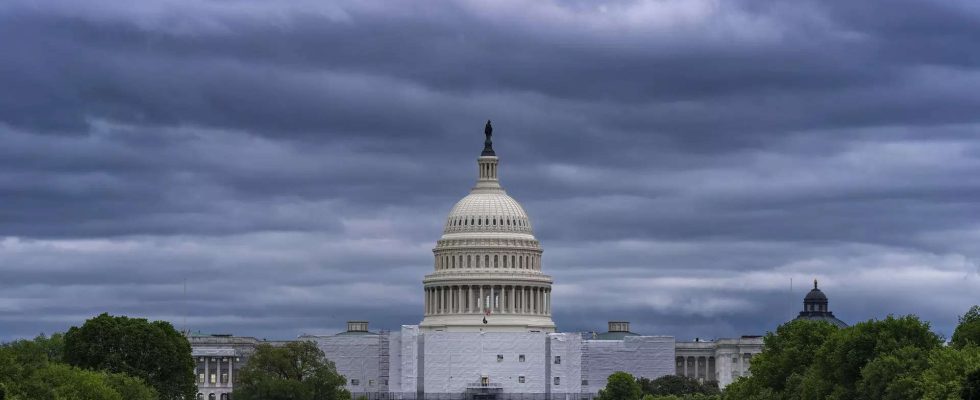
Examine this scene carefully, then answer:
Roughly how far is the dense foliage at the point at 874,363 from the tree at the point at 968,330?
0.06 meters

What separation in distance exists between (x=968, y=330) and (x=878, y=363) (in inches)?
303

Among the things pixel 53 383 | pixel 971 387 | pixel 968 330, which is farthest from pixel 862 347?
pixel 53 383

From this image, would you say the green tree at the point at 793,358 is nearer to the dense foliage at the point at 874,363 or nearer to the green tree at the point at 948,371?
the dense foliage at the point at 874,363

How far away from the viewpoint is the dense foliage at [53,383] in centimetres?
15112

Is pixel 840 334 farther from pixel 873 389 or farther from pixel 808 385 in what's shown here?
pixel 873 389

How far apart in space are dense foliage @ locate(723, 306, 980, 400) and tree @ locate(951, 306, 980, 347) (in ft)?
0.20

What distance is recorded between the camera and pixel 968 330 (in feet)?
524

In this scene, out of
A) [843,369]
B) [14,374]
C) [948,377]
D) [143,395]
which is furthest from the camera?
[143,395]

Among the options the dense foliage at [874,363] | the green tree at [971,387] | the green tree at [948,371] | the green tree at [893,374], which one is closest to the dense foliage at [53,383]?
the dense foliage at [874,363]

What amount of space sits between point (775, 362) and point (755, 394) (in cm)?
356

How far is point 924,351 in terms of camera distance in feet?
523

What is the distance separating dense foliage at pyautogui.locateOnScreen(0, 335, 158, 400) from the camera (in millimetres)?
151125

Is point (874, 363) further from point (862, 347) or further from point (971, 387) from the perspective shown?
point (971, 387)

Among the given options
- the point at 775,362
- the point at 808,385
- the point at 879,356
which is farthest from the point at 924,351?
the point at 775,362
